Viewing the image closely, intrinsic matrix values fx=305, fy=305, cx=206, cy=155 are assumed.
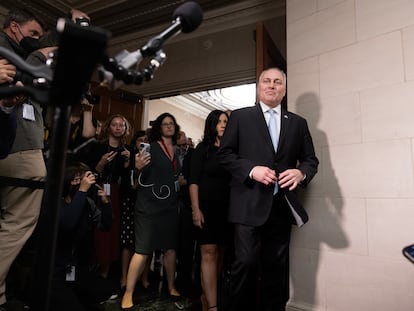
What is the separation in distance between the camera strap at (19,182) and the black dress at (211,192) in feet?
2.64

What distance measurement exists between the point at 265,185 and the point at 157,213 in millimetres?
825

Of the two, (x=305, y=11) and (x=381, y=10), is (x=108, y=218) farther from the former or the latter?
(x=381, y=10)

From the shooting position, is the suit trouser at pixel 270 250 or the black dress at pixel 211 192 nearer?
the suit trouser at pixel 270 250

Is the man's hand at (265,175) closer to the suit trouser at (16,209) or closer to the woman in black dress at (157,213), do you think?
the woman in black dress at (157,213)

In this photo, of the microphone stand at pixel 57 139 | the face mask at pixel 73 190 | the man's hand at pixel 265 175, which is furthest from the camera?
the face mask at pixel 73 190

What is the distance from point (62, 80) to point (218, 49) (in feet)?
10.3

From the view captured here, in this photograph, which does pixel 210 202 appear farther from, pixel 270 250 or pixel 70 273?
pixel 70 273

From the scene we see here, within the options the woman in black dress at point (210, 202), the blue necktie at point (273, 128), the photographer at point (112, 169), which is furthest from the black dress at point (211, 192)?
the photographer at point (112, 169)

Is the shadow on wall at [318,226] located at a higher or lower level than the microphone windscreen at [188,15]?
lower

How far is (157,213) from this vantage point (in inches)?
75.2

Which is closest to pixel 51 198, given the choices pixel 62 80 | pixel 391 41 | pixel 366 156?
pixel 62 80

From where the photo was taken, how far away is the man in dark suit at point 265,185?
4.40 feet

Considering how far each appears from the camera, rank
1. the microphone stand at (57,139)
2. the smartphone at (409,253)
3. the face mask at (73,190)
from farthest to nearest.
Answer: the face mask at (73,190) < the smartphone at (409,253) < the microphone stand at (57,139)

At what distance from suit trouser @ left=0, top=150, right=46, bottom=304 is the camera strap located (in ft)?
0.05
